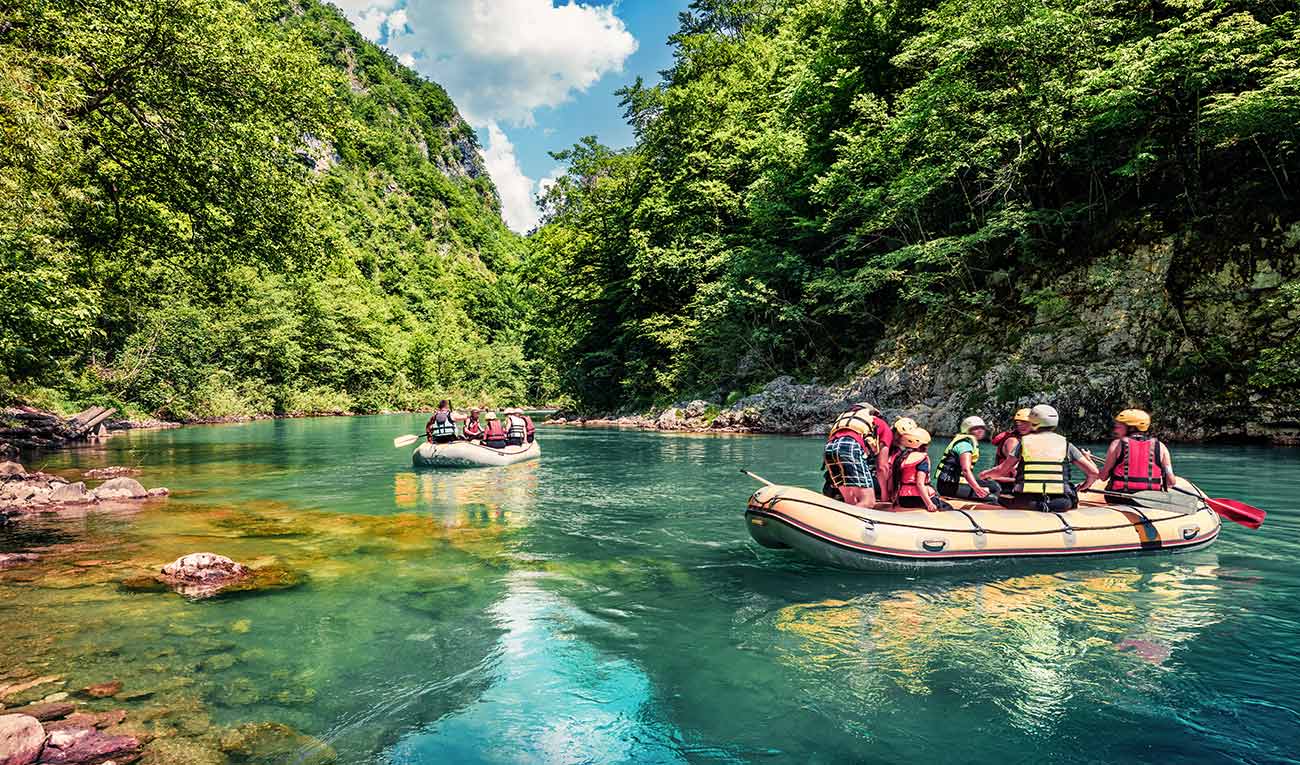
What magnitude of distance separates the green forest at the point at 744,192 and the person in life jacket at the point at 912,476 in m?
11.2

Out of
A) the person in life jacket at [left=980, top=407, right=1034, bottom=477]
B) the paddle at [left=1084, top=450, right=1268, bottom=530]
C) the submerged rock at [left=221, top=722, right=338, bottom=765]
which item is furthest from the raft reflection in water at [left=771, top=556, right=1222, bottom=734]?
the submerged rock at [left=221, top=722, right=338, bottom=765]

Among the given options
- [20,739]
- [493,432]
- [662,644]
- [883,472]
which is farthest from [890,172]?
[20,739]

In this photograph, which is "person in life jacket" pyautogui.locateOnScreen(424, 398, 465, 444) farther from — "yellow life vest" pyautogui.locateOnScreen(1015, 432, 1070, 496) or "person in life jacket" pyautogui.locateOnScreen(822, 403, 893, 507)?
"yellow life vest" pyautogui.locateOnScreen(1015, 432, 1070, 496)

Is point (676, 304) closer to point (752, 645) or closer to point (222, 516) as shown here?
point (222, 516)

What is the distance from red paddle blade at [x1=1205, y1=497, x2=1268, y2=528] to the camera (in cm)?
764

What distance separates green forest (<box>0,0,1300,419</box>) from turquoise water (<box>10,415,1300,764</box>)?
6.25m

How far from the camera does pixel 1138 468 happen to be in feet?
26.2

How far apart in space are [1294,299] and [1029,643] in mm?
14022

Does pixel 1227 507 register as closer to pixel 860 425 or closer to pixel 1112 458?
pixel 1112 458

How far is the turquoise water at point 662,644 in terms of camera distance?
383 cm

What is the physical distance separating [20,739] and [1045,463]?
866 centimetres

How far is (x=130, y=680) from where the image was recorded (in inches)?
167

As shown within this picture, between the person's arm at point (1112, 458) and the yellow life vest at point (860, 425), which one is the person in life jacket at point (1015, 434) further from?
the yellow life vest at point (860, 425)

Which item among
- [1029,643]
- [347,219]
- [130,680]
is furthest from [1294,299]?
Answer: [347,219]
